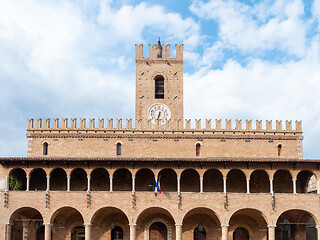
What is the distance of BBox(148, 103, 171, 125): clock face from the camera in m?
35.6

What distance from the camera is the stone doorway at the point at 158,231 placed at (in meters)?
31.8

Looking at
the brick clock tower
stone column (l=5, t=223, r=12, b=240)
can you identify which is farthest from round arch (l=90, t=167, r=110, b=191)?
stone column (l=5, t=223, r=12, b=240)

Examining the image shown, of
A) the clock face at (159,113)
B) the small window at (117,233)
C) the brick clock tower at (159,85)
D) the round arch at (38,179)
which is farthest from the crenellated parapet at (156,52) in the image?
the small window at (117,233)

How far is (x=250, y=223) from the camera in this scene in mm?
31797

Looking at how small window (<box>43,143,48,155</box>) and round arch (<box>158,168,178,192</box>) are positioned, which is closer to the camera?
round arch (<box>158,168,178,192</box>)

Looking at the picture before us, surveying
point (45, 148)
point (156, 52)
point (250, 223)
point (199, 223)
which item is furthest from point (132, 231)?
point (156, 52)

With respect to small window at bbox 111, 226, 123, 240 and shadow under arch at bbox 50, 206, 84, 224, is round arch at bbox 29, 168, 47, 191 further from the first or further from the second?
small window at bbox 111, 226, 123, 240

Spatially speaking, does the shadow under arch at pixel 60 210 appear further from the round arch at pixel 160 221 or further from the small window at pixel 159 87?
the small window at pixel 159 87

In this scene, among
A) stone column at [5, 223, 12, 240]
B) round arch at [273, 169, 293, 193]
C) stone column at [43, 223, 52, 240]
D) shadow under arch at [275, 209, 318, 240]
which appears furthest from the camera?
round arch at [273, 169, 293, 193]

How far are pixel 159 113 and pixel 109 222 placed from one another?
9117 millimetres

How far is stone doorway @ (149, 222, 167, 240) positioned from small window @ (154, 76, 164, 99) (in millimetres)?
10107

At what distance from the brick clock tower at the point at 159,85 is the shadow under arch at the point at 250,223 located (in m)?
8.66

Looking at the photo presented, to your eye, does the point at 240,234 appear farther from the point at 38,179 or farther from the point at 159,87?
the point at 38,179

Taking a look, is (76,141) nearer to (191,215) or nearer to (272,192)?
(191,215)
